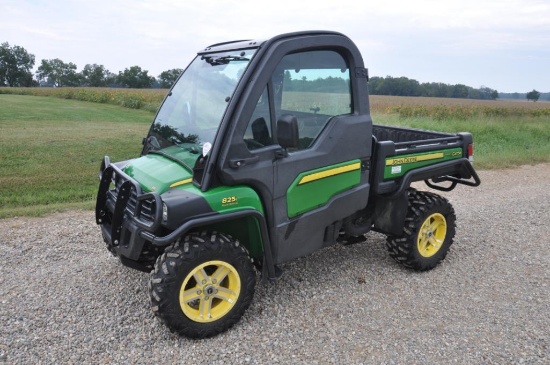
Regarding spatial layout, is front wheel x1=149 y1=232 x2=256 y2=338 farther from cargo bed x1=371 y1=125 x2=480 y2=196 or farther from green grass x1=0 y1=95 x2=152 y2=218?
green grass x1=0 y1=95 x2=152 y2=218

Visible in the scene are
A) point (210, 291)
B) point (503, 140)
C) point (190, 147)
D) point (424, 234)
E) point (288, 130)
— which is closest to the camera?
point (288, 130)

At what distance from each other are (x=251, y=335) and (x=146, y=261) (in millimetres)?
1152

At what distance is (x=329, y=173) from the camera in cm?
386

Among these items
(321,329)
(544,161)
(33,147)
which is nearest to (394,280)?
(321,329)

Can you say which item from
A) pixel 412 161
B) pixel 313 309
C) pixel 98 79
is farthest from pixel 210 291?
pixel 98 79

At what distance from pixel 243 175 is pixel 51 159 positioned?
9482mm

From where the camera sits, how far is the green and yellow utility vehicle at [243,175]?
3305mm

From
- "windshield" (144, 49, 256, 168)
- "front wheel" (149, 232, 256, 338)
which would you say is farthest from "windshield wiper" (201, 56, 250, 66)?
"front wheel" (149, 232, 256, 338)

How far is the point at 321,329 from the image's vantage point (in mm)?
3656

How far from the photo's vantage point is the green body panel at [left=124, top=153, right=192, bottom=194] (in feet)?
11.3

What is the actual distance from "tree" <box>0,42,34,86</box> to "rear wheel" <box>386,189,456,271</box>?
242ft

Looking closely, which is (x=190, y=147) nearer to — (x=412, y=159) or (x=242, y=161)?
(x=242, y=161)

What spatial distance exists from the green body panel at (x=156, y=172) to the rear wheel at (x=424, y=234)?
7.59ft

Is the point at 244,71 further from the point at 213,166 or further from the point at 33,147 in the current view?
the point at 33,147
